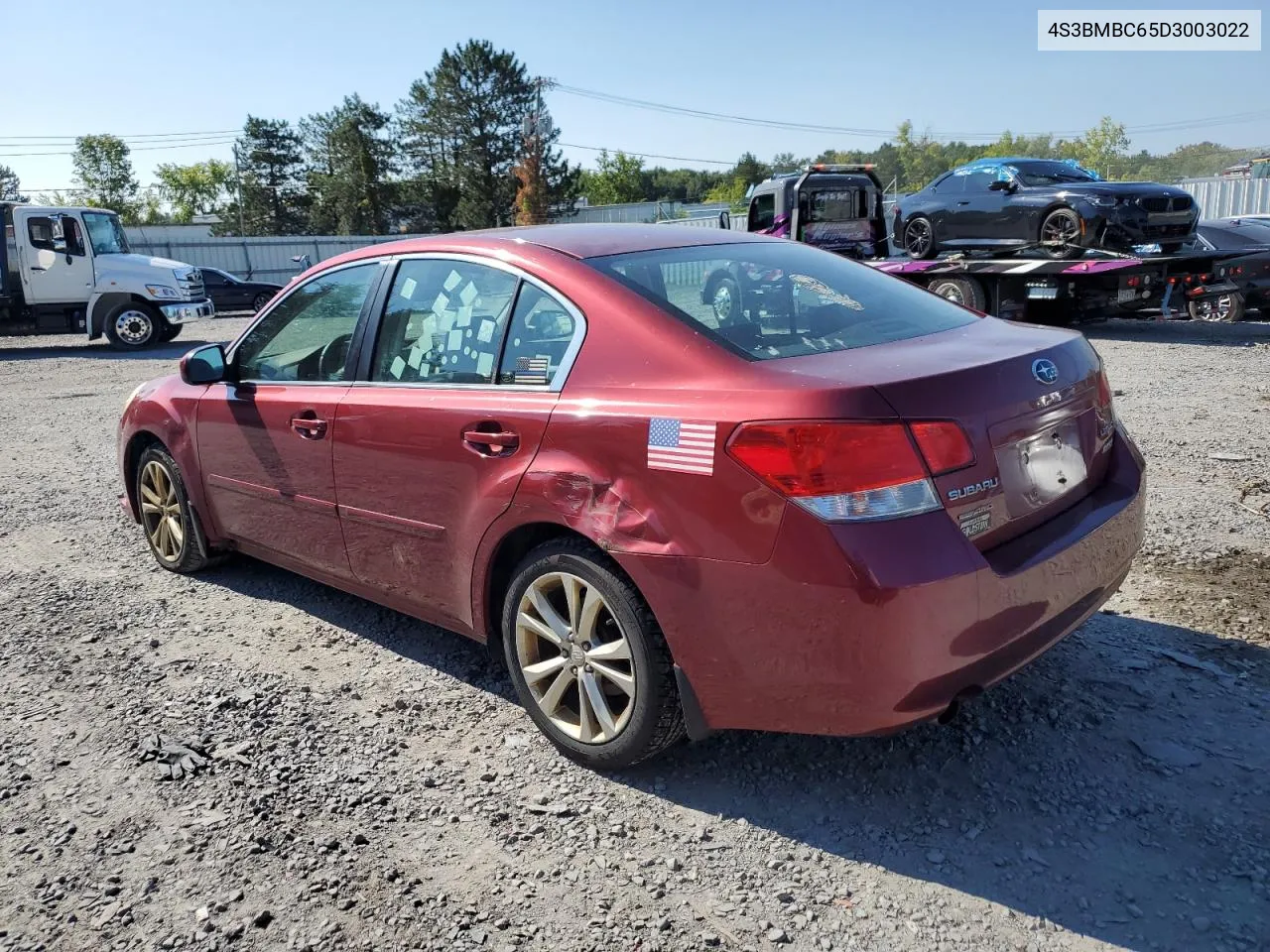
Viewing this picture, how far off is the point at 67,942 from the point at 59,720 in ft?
4.39

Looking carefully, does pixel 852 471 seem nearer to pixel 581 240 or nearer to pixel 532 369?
pixel 532 369

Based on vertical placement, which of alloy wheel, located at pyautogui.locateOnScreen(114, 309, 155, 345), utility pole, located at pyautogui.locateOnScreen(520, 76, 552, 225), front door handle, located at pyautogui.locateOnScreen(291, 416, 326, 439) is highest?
utility pole, located at pyautogui.locateOnScreen(520, 76, 552, 225)

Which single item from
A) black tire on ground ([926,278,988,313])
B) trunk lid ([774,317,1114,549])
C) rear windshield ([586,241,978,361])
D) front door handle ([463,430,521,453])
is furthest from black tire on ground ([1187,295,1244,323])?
front door handle ([463,430,521,453])

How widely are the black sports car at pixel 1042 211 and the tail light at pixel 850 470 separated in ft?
38.7

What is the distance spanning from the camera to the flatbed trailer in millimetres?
12055

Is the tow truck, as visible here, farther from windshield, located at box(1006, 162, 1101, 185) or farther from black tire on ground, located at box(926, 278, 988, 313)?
windshield, located at box(1006, 162, 1101, 185)

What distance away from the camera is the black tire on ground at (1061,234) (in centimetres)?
1266

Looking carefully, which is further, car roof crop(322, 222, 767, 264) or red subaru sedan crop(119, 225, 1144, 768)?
car roof crop(322, 222, 767, 264)

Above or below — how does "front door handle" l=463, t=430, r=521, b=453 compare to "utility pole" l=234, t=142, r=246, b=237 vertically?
below

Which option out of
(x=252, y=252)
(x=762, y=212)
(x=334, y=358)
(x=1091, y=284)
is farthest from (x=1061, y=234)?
(x=252, y=252)

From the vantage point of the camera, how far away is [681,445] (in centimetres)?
251

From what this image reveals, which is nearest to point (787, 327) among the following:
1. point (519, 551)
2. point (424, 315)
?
point (519, 551)

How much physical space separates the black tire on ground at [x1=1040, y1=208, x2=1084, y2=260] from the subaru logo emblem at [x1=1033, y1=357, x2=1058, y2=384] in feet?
36.4

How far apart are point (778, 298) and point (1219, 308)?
12.8 metres
